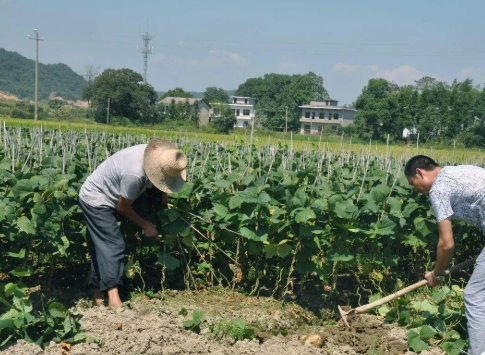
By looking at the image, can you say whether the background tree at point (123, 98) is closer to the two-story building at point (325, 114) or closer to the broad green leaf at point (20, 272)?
the two-story building at point (325, 114)

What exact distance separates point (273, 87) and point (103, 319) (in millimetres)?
132581

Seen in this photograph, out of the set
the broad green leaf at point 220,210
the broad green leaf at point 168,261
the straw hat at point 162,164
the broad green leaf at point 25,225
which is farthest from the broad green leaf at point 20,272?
the broad green leaf at point 220,210

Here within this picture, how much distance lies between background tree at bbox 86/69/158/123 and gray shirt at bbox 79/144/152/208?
Answer: 55635 millimetres

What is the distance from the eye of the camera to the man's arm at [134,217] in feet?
14.5

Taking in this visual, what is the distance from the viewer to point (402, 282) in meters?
5.58

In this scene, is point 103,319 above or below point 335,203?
below

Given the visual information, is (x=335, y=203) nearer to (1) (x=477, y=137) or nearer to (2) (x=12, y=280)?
(2) (x=12, y=280)

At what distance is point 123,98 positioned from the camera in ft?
204

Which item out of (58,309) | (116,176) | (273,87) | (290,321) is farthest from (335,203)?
(273,87)

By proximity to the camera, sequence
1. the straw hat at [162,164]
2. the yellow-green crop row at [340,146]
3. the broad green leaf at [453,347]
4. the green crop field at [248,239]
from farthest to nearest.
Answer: the yellow-green crop row at [340,146] < the green crop field at [248,239] < the straw hat at [162,164] < the broad green leaf at [453,347]

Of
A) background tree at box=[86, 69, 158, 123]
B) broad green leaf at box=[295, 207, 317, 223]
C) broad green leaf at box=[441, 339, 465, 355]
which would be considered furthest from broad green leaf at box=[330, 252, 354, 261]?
background tree at box=[86, 69, 158, 123]

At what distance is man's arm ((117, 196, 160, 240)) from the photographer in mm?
4422

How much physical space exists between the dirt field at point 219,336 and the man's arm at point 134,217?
0.64 metres

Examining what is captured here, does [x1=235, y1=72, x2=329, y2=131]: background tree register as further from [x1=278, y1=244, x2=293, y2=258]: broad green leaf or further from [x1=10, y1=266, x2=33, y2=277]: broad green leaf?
[x1=10, y1=266, x2=33, y2=277]: broad green leaf
